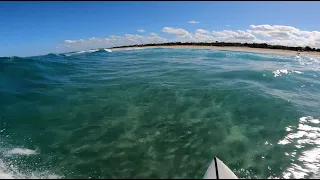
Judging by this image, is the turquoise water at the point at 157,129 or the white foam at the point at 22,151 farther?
the white foam at the point at 22,151

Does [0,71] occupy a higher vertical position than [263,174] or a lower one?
higher

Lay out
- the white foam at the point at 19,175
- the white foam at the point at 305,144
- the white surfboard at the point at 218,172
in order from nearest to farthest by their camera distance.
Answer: the white surfboard at the point at 218,172 → the white foam at the point at 19,175 → the white foam at the point at 305,144

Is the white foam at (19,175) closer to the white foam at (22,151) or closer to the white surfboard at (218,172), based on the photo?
the white foam at (22,151)

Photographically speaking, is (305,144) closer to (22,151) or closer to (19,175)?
(19,175)

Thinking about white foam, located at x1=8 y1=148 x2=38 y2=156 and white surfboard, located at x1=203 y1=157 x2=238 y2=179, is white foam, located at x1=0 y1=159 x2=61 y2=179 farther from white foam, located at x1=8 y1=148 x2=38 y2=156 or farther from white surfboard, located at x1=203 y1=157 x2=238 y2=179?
white surfboard, located at x1=203 y1=157 x2=238 y2=179

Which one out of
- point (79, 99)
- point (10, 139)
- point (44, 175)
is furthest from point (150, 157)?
point (79, 99)

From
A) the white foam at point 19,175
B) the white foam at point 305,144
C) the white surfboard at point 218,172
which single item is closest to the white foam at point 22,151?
the white foam at point 19,175

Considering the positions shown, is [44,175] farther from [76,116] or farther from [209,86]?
[209,86]

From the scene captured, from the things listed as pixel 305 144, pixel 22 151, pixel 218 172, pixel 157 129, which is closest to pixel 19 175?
pixel 22 151

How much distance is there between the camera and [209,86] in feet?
52.2

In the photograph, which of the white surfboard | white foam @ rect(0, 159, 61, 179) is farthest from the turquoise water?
the white surfboard

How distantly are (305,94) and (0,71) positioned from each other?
76.4ft

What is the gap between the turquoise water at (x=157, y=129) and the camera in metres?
7.20

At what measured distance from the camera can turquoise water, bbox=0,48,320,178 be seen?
7195 millimetres
